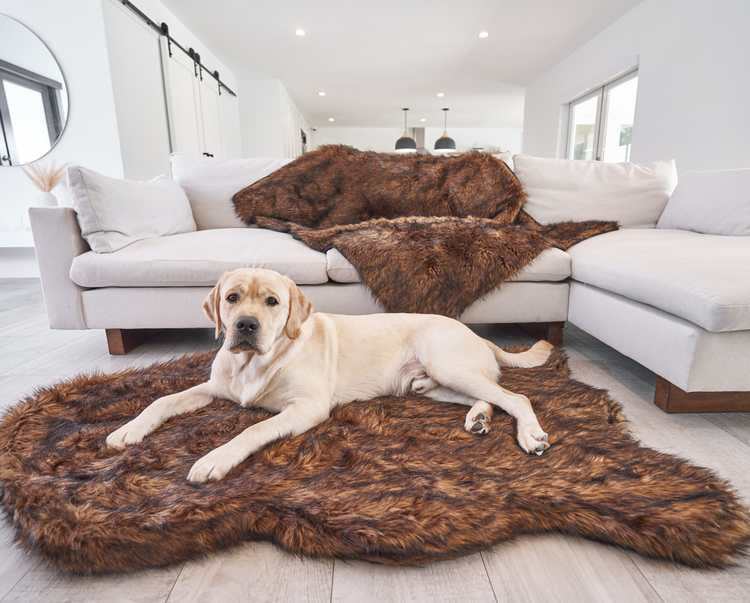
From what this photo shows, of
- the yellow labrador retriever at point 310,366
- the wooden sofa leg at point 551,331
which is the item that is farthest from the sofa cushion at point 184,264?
the wooden sofa leg at point 551,331

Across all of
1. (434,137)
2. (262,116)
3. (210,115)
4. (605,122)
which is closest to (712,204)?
(605,122)

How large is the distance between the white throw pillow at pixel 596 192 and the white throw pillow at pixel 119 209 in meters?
2.33

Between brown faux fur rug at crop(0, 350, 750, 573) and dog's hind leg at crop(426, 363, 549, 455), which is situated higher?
dog's hind leg at crop(426, 363, 549, 455)

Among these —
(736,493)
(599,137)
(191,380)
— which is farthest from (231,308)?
(599,137)

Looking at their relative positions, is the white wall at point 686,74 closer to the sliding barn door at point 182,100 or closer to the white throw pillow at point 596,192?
the white throw pillow at point 596,192

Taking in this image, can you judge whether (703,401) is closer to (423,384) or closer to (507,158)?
(423,384)

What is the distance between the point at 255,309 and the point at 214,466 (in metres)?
0.43

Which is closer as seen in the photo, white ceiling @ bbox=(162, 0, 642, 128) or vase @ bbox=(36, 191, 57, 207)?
vase @ bbox=(36, 191, 57, 207)

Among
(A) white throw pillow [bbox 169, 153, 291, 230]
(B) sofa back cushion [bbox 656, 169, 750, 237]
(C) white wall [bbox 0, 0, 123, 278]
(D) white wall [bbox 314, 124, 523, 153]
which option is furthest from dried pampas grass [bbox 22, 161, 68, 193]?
(D) white wall [bbox 314, 124, 523, 153]

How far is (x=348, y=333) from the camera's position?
150 centimetres

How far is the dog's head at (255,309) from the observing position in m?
1.18

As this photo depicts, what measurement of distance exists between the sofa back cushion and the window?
3.33 m

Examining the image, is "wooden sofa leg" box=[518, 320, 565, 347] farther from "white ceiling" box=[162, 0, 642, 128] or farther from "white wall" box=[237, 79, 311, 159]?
"white wall" box=[237, 79, 311, 159]

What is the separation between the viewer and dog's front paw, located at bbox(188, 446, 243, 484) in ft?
3.34
